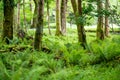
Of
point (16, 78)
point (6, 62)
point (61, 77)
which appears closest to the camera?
point (16, 78)

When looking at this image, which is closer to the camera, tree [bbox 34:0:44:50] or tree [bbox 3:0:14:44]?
tree [bbox 34:0:44:50]

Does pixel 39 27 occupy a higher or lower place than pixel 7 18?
lower

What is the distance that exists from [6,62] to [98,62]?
332cm

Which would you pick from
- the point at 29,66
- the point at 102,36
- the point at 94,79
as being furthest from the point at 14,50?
the point at 102,36

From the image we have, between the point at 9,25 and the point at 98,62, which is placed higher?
the point at 9,25

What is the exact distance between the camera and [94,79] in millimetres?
6953

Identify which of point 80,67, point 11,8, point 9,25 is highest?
point 11,8

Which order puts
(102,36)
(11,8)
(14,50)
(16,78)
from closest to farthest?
1. (16,78)
2. (14,50)
3. (11,8)
4. (102,36)

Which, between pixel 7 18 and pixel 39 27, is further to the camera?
pixel 7 18

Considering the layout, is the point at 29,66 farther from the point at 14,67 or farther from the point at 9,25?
the point at 9,25

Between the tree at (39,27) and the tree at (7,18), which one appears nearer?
the tree at (39,27)

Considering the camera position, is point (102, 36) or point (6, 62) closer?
point (6, 62)

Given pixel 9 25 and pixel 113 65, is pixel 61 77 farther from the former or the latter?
pixel 9 25

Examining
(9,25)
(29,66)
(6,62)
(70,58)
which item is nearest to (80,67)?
(70,58)
